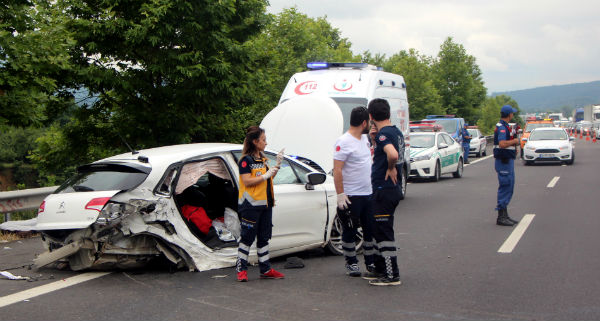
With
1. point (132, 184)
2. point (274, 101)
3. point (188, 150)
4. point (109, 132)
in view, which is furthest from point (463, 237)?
point (274, 101)

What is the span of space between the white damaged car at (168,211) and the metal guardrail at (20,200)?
302cm

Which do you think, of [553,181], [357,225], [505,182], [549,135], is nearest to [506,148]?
[505,182]

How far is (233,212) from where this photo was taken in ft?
23.6

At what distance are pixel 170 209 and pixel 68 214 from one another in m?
1.00

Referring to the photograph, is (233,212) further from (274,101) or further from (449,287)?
(274,101)

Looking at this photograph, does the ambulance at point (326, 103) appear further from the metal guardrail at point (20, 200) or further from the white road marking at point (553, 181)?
the white road marking at point (553, 181)

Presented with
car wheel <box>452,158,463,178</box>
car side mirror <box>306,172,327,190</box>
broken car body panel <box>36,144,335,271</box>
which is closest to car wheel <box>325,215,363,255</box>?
broken car body panel <box>36,144,335,271</box>

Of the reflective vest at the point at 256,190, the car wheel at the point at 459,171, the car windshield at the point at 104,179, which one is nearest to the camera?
the reflective vest at the point at 256,190

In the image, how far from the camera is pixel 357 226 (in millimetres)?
6656

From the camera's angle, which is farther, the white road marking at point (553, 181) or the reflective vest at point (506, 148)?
the white road marking at point (553, 181)

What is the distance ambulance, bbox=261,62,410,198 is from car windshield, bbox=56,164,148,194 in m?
5.74

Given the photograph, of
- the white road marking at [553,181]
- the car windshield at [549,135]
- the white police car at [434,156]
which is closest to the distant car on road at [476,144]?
the car windshield at [549,135]

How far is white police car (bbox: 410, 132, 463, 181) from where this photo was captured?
19.2 m

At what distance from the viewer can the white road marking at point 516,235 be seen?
27.2 ft
